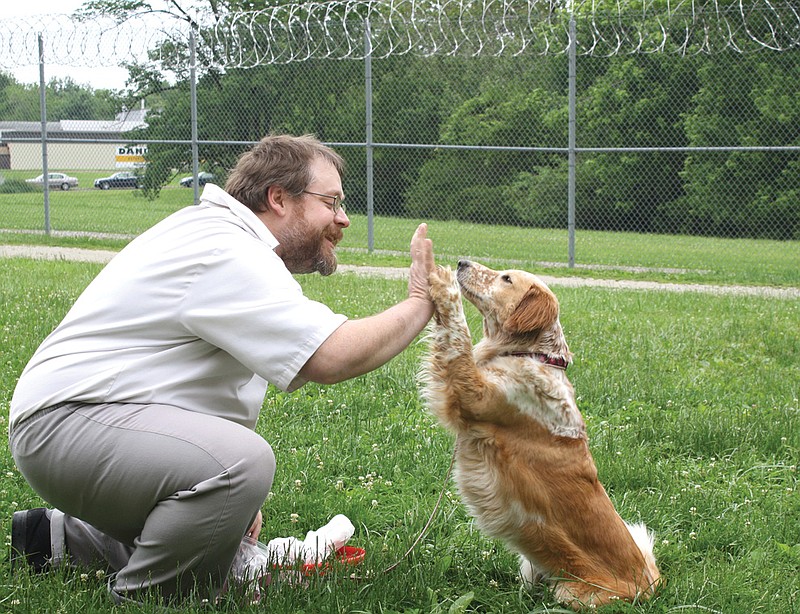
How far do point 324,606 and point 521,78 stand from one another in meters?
15.1

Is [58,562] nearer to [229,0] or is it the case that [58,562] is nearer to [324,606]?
[324,606]

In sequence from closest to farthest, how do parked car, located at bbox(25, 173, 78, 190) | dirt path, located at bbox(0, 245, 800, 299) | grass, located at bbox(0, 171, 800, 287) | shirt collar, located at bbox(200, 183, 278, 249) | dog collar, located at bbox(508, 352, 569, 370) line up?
shirt collar, located at bbox(200, 183, 278, 249) < dog collar, located at bbox(508, 352, 569, 370) < dirt path, located at bbox(0, 245, 800, 299) < grass, located at bbox(0, 171, 800, 287) < parked car, located at bbox(25, 173, 78, 190)

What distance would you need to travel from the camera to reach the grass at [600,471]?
3.27 meters

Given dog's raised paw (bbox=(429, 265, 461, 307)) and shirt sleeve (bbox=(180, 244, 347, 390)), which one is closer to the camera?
shirt sleeve (bbox=(180, 244, 347, 390))

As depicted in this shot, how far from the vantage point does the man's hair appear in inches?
128

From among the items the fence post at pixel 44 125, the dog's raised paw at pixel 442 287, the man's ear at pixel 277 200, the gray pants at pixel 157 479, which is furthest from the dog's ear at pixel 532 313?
the fence post at pixel 44 125

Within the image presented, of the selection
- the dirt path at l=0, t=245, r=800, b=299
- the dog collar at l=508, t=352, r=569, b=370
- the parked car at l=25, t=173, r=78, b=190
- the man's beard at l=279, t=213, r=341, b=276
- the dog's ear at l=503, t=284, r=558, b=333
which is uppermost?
the parked car at l=25, t=173, r=78, b=190

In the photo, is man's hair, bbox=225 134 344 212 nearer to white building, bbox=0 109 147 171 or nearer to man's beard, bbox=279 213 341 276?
man's beard, bbox=279 213 341 276

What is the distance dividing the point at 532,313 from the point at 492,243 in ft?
43.9

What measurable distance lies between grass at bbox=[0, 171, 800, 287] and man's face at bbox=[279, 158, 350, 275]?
9.36m

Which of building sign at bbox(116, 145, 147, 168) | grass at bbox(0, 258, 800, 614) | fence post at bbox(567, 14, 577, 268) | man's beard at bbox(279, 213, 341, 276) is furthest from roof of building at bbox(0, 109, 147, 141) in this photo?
man's beard at bbox(279, 213, 341, 276)

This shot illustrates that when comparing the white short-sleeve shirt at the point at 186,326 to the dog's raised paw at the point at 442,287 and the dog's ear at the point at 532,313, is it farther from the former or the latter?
the dog's ear at the point at 532,313

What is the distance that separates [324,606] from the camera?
304 centimetres

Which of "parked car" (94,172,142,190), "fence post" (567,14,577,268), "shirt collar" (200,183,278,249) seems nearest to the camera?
"shirt collar" (200,183,278,249)
